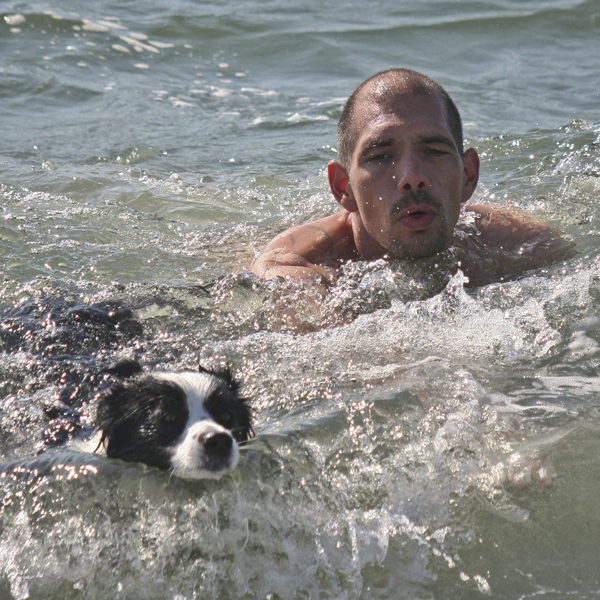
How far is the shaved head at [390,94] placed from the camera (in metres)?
4.48

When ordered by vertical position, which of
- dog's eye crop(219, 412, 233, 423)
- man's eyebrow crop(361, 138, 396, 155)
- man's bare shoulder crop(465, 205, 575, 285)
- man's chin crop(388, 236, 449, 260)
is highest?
man's eyebrow crop(361, 138, 396, 155)

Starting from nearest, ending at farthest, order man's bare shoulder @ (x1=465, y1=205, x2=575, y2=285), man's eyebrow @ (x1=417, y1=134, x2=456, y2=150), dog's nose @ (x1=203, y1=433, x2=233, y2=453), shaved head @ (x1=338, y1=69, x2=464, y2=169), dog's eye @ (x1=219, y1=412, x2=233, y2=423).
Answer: dog's nose @ (x1=203, y1=433, x2=233, y2=453), dog's eye @ (x1=219, y1=412, x2=233, y2=423), man's eyebrow @ (x1=417, y1=134, x2=456, y2=150), shaved head @ (x1=338, y1=69, x2=464, y2=169), man's bare shoulder @ (x1=465, y1=205, x2=575, y2=285)

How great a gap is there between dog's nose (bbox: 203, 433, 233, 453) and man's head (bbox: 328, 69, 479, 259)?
1992 mm

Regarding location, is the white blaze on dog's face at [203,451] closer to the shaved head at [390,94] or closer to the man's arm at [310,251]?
the man's arm at [310,251]

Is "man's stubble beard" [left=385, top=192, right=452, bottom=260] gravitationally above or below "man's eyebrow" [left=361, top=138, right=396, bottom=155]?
below

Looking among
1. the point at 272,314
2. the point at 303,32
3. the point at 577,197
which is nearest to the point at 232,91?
the point at 303,32

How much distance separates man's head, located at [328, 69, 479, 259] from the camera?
4.27m

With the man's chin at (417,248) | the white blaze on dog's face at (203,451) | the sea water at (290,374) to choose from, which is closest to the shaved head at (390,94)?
the man's chin at (417,248)

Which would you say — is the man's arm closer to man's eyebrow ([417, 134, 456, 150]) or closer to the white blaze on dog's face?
man's eyebrow ([417, 134, 456, 150])

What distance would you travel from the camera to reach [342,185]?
471 cm

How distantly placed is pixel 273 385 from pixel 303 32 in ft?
29.3

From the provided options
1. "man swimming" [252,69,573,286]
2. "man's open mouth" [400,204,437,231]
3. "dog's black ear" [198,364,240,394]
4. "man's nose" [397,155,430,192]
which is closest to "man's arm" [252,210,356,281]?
"man swimming" [252,69,573,286]

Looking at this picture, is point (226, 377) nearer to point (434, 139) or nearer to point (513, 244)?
point (434, 139)

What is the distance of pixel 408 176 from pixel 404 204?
15 cm
